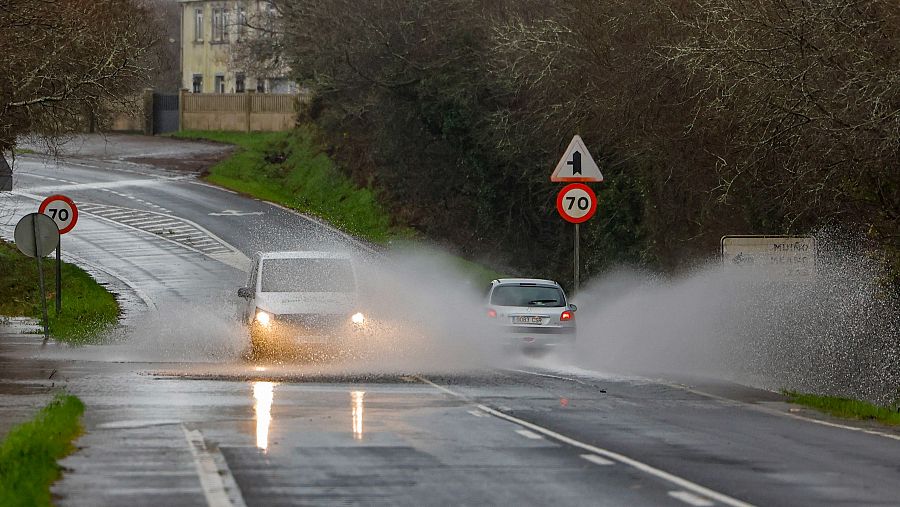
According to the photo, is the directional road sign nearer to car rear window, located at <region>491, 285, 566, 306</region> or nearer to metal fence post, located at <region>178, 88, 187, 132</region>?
car rear window, located at <region>491, 285, 566, 306</region>

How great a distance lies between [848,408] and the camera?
18.0m

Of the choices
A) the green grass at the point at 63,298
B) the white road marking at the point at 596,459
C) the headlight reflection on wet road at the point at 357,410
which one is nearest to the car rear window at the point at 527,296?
the green grass at the point at 63,298

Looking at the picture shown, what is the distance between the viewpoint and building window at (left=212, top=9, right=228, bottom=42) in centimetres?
9900

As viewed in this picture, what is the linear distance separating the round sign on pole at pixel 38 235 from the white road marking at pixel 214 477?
52.0 feet

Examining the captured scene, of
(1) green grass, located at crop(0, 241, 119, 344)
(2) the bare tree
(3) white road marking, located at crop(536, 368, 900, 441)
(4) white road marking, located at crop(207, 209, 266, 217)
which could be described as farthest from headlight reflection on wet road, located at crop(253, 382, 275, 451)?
(4) white road marking, located at crop(207, 209, 266, 217)

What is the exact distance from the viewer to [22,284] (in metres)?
39.3

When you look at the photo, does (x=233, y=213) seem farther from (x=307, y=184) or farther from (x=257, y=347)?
(x=257, y=347)

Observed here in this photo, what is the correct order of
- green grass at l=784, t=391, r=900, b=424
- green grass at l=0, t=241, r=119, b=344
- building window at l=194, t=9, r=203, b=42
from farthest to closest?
building window at l=194, t=9, r=203, b=42 < green grass at l=0, t=241, r=119, b=344 < green grass at l=784, t=391, r=900, b=424

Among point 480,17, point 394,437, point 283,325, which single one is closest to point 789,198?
point 283,325

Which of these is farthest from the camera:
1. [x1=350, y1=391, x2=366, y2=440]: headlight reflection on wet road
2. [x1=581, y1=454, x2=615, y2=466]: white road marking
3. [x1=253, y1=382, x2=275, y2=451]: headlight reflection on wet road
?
[x1=350, y1=391, x2=366, y2=440]: headlight reflection on wet road

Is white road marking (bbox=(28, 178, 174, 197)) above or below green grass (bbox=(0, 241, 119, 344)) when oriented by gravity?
above

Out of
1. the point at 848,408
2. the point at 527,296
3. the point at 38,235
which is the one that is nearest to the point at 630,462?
the point at 848,408

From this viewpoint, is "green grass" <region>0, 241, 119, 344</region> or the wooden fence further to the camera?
the wooden fence

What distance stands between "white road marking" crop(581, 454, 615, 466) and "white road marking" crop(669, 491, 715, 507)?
61.4 inches
